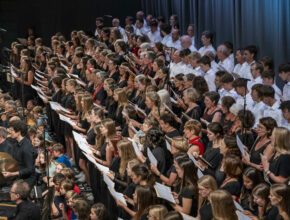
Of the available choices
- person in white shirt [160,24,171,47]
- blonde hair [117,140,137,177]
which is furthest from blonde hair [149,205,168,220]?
person in white shirt [160,24,171,47]

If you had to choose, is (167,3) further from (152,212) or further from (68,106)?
(152,212)

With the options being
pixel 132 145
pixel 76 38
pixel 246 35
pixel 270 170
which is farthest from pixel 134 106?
pixel 76 38

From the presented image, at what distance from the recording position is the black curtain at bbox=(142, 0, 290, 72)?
1137cm

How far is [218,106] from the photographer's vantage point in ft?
28.7

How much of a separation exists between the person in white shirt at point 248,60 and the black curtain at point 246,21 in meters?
1.03

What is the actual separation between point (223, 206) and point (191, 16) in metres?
10.2

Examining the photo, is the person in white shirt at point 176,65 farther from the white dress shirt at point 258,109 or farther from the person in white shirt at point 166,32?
the white dress shirt at point 258,109

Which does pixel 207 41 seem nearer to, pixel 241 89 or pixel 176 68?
pixel 176 68

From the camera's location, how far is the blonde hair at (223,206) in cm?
584

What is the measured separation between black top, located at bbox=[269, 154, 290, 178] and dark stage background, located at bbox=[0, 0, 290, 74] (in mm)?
4703

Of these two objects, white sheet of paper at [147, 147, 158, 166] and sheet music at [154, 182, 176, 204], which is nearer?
sheet music at [154, 182, 176, 204]

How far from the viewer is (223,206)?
584 centimetres

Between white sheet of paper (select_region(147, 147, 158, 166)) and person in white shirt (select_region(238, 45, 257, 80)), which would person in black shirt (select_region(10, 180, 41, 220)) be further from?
person in white shirt (select_region(238, 45, 257, 80))

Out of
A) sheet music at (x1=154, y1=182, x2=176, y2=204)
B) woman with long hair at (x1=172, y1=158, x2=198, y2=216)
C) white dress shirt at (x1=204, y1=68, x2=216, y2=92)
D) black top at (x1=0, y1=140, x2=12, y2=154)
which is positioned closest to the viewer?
sheet music at (x1=154, y1=182, x2=176, y2=204)
